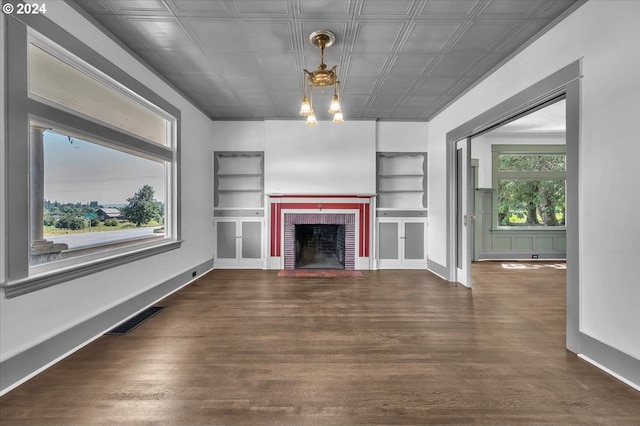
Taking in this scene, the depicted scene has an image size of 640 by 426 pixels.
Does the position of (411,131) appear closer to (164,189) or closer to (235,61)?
(235,61)

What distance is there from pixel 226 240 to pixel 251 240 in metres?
0.48

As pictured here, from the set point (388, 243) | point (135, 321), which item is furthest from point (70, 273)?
point (388, 243)

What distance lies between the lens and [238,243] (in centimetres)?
563

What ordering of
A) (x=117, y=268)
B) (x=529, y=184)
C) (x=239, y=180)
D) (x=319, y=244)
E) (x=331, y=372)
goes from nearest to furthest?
(x=331, y=372) → (x=117, y=268) → (x=239, y=180) → (x=319, y=244) → (x=529, y=184)

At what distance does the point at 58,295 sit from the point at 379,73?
3.89 m

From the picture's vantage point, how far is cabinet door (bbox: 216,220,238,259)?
5.61 meters

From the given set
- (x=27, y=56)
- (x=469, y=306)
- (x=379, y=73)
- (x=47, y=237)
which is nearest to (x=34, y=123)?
(x=27, y=56)

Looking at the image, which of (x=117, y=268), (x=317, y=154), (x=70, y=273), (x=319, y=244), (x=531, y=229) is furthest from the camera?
(x=531, y=229)

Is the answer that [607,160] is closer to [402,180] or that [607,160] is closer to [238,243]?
[402,180]

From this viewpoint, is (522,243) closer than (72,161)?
No

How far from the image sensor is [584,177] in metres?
2.32

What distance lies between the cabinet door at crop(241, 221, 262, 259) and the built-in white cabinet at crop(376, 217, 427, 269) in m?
2.31

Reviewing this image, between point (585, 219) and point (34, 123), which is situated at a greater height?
point (34, 123)

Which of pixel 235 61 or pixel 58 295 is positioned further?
pixel 235 61
